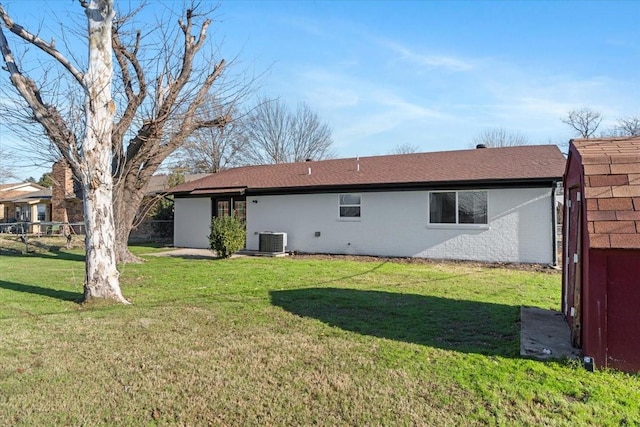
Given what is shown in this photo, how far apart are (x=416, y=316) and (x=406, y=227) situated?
26.4 feet

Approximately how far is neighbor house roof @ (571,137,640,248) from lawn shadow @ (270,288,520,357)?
1.53m

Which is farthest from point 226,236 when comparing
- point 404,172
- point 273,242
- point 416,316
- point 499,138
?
point 499,138

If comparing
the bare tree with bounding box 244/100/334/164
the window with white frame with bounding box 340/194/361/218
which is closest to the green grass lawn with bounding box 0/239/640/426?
the window with white frame with bounding box 340/194/361/218

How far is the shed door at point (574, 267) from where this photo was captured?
15.2ft

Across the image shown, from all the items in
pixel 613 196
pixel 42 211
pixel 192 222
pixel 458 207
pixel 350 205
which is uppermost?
pixel 42 211

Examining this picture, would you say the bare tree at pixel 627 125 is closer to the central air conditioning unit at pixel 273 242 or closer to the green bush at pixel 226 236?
the central air conditioning unit at pixel 273 242

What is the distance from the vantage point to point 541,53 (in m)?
13.3

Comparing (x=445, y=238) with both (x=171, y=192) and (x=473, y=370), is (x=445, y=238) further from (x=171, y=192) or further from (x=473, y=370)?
(x=171, y=192)

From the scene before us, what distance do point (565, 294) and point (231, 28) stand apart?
971 cm

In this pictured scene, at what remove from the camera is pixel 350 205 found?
15055 millimetres

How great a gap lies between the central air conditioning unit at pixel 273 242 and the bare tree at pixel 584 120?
33.7 meters

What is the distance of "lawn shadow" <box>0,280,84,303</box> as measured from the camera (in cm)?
741

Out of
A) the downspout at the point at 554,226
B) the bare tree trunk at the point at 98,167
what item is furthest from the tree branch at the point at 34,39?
the downspout at the point at 554,226

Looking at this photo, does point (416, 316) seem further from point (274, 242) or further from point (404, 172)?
point (274, 242)
